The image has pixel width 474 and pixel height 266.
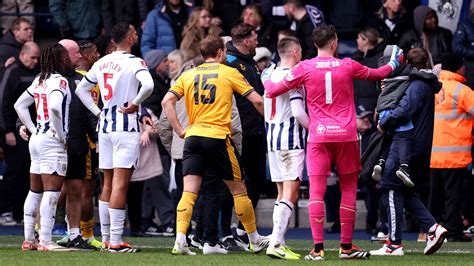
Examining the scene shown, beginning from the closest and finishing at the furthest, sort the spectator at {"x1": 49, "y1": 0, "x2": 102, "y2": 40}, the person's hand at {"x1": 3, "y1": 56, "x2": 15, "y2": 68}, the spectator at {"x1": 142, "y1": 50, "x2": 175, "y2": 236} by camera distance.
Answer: the spectator at {"x1": 142, "y1": 50, "x2": 175, "y2": 236} < the person's hand at {"x1": 3, "y1": 56, "x2": 15, "y2": 68} < the spectator at {"x1": 49, "y1": 0, "x2": 102, "y2": 40}

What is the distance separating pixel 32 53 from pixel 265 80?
20.1 ft

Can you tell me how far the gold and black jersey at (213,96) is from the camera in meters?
13.9

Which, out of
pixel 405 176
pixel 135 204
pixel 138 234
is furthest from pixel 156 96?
pixel 405 176

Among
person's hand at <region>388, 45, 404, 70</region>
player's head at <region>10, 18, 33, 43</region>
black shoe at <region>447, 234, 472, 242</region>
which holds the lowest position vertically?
black shoe at <region>447, 234, 472, 242</region>

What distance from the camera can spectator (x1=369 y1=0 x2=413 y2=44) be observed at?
65.8 feet

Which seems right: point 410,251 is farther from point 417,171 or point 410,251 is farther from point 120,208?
point 120,208

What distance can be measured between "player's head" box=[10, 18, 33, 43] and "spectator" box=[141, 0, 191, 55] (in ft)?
5.45

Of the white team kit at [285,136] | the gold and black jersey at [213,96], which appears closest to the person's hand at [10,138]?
the gold and black jersey at [213,96]

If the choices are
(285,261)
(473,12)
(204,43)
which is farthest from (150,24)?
(285,261)

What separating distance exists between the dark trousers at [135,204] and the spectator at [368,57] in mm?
3345

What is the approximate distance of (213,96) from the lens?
45.6 feet

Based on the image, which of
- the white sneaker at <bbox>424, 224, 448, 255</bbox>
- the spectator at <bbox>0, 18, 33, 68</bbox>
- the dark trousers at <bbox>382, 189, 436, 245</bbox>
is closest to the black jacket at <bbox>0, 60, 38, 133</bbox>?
the spectator at <bbox>0, 18, 33, 68</bbox>

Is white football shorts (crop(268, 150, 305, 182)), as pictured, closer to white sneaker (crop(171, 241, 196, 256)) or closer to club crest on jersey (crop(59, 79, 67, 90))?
white sneaker (crop(171, 241, 196, 256))

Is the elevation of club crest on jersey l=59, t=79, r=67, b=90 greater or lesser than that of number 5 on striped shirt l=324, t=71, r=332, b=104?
lesser
